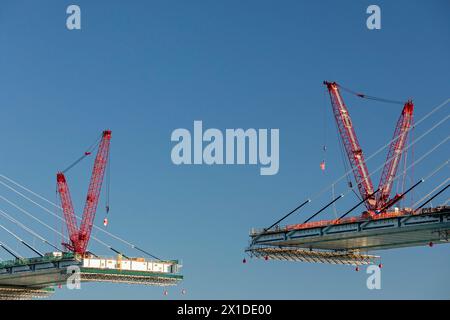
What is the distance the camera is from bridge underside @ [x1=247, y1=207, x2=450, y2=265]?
16425cm

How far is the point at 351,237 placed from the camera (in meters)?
179

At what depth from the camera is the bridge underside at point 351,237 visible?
539ft

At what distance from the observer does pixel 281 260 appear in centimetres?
19350
